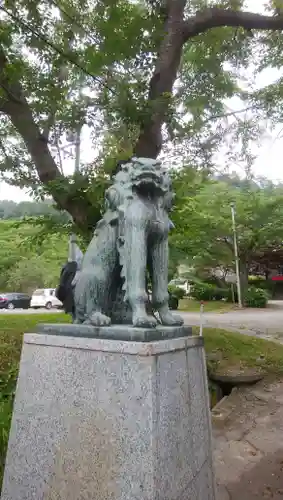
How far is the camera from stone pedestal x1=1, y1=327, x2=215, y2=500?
1.90 m

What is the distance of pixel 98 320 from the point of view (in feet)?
7.70

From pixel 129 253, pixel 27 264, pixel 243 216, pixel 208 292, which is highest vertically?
pixel 243 216

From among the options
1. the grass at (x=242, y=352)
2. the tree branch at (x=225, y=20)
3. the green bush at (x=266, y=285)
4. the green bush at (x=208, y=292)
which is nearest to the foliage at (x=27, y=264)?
the green bush at (x=208, y=292)

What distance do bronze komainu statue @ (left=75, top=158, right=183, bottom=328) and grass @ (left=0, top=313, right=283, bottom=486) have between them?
6.58 ft

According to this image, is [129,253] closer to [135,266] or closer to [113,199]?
[135,266]

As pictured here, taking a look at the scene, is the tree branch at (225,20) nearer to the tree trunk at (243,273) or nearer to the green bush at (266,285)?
the tree trunk at (243,273)

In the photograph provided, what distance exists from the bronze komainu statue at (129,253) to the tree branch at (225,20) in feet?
14.9

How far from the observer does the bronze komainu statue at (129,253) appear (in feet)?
7.64

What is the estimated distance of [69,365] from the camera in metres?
2.21

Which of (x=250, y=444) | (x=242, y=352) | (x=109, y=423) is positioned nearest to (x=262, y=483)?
(x=250, y=444)

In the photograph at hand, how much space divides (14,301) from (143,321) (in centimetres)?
2160

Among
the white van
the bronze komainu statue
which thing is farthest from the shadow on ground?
the white van

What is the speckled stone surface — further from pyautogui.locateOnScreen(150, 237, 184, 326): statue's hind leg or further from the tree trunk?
the tree trunk

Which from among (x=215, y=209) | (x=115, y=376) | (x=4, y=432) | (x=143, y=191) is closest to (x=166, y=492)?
(x=115, y=376)
